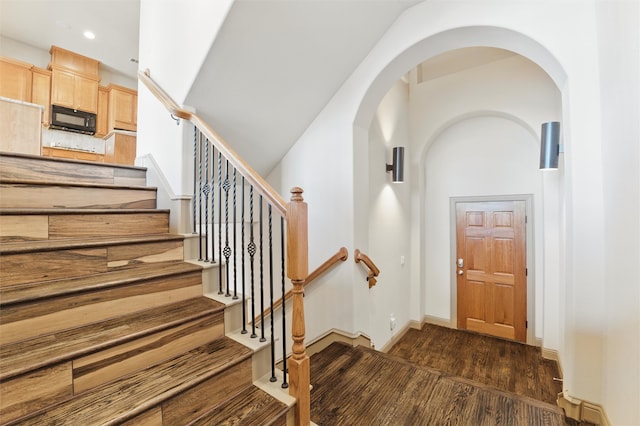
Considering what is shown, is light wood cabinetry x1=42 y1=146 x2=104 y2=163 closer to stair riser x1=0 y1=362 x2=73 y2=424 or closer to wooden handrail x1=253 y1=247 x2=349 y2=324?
wooden handrail x1=253 y1=247 x2=349 y2=324

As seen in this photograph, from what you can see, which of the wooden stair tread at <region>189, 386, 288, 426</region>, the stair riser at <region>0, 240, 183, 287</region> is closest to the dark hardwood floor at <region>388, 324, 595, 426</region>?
the wooden stair tread at <region>189, 386, 288, 426</region>

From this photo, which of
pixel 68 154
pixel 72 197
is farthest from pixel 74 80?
pixel 72 197

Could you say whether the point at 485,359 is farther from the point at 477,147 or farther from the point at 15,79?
the point at 15,79

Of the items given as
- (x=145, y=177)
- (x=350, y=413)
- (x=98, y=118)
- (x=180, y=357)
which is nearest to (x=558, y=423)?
(x=350, y=413)

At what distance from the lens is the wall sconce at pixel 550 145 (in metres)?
2.46

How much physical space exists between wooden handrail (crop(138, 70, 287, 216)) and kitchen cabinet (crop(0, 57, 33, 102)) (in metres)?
3.10

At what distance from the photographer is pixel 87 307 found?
1.40 meters

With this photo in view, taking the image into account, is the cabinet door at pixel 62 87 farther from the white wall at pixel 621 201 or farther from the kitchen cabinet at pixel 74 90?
the white wall at pixel 621 201

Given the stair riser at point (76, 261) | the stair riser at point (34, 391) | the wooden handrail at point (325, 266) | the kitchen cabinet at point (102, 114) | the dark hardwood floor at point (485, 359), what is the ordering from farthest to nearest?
1. the kitchen cabinet at point (102, 114)
2. the dark hardwood floor at point (485, 359)
3. the wooden handrail at point (325, 266)
4. the stair riser at point (76, 261)
5. the stair riser at point (34, 391)

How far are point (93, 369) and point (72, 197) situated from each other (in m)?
1.26

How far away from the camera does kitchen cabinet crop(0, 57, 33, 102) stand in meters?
3.95

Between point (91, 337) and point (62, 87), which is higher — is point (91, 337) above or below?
below

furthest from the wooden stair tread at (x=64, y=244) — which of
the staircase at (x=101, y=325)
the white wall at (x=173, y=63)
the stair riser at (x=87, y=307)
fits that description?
the white wall at (x=173, y=63)

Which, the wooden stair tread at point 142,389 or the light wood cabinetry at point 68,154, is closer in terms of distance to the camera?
the wooden stair tread at point 142,389
